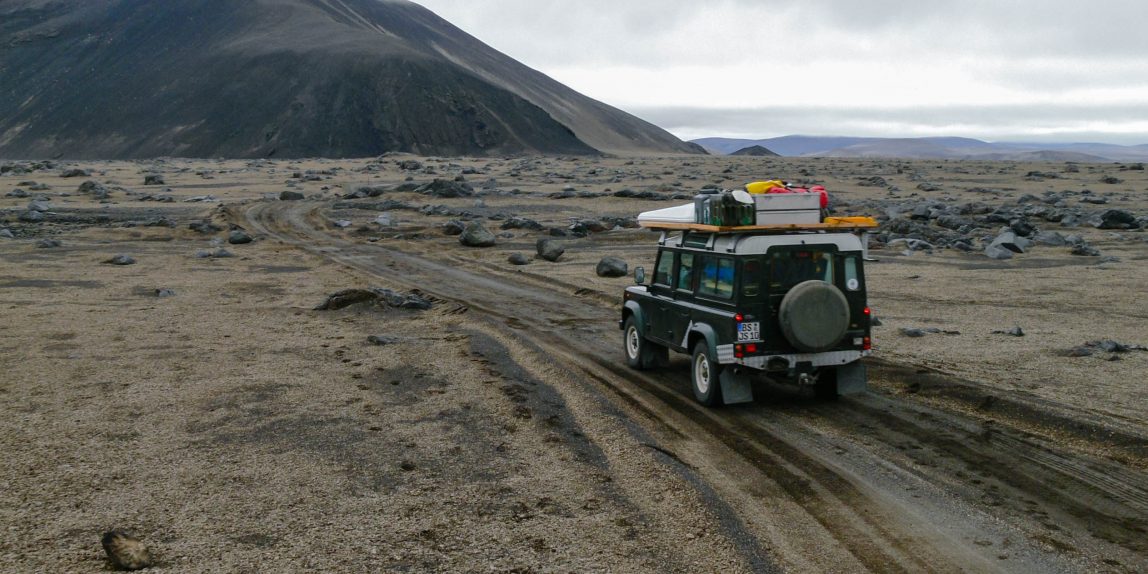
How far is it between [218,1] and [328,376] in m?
208

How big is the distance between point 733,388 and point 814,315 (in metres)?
1.45

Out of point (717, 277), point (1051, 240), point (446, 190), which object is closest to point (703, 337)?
point (717, 277)

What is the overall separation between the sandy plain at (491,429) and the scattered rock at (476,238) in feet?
31.4

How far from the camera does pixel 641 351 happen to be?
1445 cm

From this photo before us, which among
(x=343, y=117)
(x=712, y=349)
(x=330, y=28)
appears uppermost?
(x=330, y=28)

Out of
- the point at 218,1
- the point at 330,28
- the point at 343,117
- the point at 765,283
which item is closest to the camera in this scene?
the point at 765,283

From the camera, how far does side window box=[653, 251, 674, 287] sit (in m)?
13.8

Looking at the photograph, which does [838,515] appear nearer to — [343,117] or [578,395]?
[578,395]

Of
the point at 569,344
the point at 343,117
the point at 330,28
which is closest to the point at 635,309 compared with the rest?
the point at 569,344

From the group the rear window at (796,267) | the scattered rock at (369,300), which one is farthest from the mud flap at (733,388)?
the scattered rock at (369,300)

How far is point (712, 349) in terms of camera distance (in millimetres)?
11969

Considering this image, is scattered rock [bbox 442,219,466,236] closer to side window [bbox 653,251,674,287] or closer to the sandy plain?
the sandy plain

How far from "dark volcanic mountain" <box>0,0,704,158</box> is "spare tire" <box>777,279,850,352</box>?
137586 mm

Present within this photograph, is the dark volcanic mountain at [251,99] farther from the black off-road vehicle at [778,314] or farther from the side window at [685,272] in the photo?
the black off-road vehicle at [778,314]
